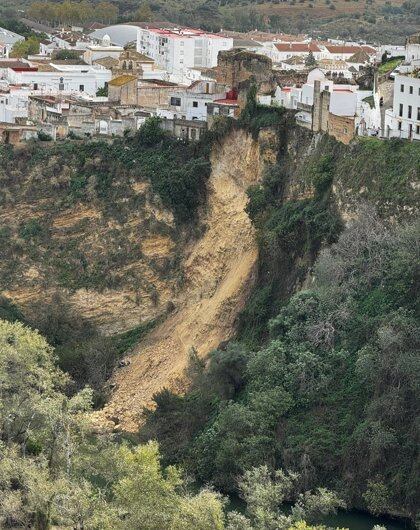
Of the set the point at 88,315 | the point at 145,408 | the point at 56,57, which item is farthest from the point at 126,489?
the point at 56,57

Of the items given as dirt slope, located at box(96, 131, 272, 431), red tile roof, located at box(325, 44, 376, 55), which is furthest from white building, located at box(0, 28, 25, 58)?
dirt slope, located at box(96, 131, 272, 431)

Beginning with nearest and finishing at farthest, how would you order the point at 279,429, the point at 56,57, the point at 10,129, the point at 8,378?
the point at 8,378 → the point at 279,429 → the point at 10,129 → the point at 56,57

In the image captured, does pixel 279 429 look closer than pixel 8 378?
No

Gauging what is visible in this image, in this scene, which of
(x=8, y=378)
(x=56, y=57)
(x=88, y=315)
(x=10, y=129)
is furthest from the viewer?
(x=56, y=57)

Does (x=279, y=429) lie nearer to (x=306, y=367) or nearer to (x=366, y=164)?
(x=306, y=367)

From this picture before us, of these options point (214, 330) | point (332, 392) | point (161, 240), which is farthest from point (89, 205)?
point (332, 392)

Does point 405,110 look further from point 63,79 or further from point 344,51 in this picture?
point 344,51

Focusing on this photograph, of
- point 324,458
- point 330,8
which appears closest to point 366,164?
point 324,458

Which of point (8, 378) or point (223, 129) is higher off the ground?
point (223, 129)
